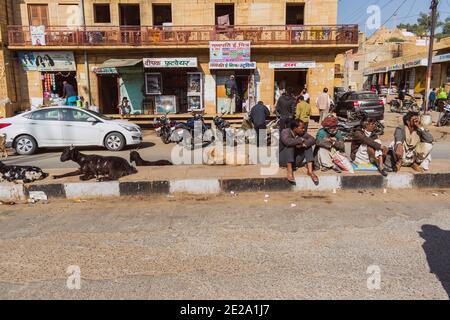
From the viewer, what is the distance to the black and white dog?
645cm

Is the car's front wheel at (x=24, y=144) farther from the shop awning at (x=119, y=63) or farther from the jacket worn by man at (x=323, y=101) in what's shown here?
the jacket worn by man at (x=323, y=101)

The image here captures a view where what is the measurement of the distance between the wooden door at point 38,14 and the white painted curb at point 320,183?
1788 cm

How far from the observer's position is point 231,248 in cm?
414

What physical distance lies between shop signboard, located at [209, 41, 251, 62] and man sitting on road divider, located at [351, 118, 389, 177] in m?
12.0

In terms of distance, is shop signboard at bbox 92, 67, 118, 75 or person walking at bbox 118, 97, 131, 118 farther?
person walking at bbox 118, 97, 131, 118

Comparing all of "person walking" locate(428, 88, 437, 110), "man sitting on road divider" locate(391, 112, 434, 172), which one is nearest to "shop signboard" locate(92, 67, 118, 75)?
"man sitting on road divider" locate(391, 112, 434, 172)

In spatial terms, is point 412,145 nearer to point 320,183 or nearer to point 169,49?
point 320,183

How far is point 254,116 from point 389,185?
565 cm

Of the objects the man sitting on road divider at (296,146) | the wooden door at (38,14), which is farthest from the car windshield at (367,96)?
the wooden door at (38,14)

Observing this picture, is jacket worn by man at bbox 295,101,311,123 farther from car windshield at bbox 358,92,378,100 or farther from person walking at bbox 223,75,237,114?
person walking at bbox 223,75,237,114

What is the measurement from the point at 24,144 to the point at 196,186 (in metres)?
7.34

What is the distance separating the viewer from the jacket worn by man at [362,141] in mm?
6617

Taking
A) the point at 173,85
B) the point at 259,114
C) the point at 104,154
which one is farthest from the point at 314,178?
the point at 173,85
